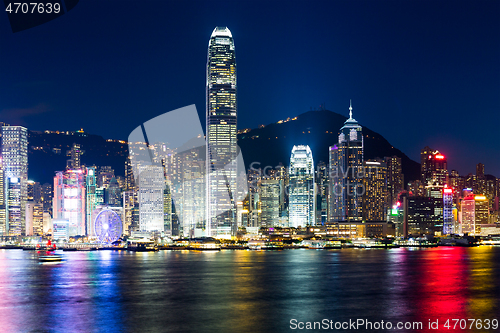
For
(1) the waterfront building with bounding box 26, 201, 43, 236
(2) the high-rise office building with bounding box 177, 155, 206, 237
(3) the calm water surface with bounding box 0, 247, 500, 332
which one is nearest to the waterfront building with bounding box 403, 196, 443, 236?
(2) the high-rise office building with bounding box 177, 155, 206, 237

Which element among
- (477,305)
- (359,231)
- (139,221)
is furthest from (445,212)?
(477,305)

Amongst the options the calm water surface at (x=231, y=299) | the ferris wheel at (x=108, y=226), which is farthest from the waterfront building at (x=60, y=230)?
the calm water surface at (x=231, y=299)

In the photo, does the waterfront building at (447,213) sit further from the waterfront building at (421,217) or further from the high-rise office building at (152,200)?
the high-rise office building at (152,200)

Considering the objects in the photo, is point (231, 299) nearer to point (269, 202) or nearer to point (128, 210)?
point (128, 210)

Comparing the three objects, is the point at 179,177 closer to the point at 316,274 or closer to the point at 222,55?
the point at 222,55

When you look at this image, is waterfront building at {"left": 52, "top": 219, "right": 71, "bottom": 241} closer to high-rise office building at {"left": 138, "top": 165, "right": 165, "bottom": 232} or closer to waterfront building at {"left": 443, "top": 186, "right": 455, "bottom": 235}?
high-rise office building at {"left": 138, "top": 165, "right": 165, "bottom": 232}

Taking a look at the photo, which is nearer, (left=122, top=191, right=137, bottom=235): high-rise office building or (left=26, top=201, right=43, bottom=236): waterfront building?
(left=122, top=191, right=137, bottom=235): high-rise office building

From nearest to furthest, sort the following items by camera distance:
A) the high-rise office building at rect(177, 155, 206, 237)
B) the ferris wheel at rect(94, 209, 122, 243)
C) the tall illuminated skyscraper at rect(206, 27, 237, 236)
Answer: the ferris wheel at rect(94, 209, 122, 243)
the tall illuminated skyscraper at rect(206, 27, 237, 236)
the high-rise office building at rect(177, 155, 206, 237)
